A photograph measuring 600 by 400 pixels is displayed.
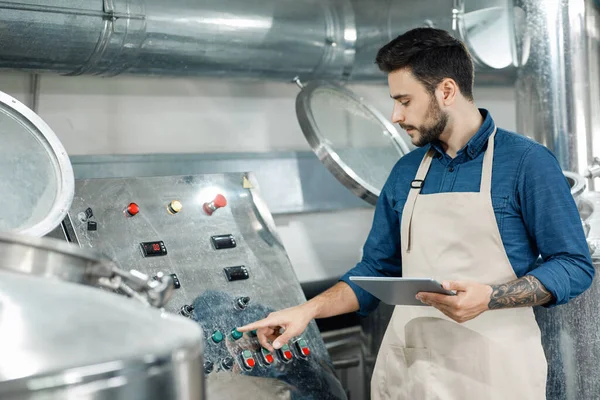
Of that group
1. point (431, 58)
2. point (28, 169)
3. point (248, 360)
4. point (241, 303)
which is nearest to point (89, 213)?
point (28, 169)

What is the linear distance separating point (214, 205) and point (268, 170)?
2.14 feet

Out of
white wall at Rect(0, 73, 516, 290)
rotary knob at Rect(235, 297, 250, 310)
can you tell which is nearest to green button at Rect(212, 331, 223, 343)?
rotary knob at Rect(235, 297, 250, 310)

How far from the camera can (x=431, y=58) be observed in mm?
2080

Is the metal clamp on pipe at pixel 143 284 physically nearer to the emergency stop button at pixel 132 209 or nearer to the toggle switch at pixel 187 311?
the toggle switch at pixel 187 311

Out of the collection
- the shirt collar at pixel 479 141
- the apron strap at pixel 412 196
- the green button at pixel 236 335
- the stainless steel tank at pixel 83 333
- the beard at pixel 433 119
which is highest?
the beard at pixel 433 119

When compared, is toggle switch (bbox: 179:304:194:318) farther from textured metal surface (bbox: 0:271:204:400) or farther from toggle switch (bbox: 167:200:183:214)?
textured metal surface (bbox: 0:271:204:400)

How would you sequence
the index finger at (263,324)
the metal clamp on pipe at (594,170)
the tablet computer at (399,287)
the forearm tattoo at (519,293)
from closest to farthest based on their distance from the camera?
the tablet computer at (399,287)
the forearm tattoo at (519,293)
the index finger at (263,324)
the metal clamp on pipe at (594,170)

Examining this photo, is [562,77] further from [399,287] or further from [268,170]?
[399,287]

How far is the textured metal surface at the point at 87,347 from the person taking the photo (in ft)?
3.51

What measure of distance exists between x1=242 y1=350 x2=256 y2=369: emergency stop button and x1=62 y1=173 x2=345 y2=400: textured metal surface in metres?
0.02

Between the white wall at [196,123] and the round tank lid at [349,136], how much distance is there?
32 centimetres

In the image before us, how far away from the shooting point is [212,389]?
2098 mm

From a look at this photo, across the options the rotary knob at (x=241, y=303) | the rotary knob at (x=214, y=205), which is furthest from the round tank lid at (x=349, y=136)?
the rotary knob at (x=241, y=303)

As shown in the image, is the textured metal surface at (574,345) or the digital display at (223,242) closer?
the textured metal surface at (574,345)
